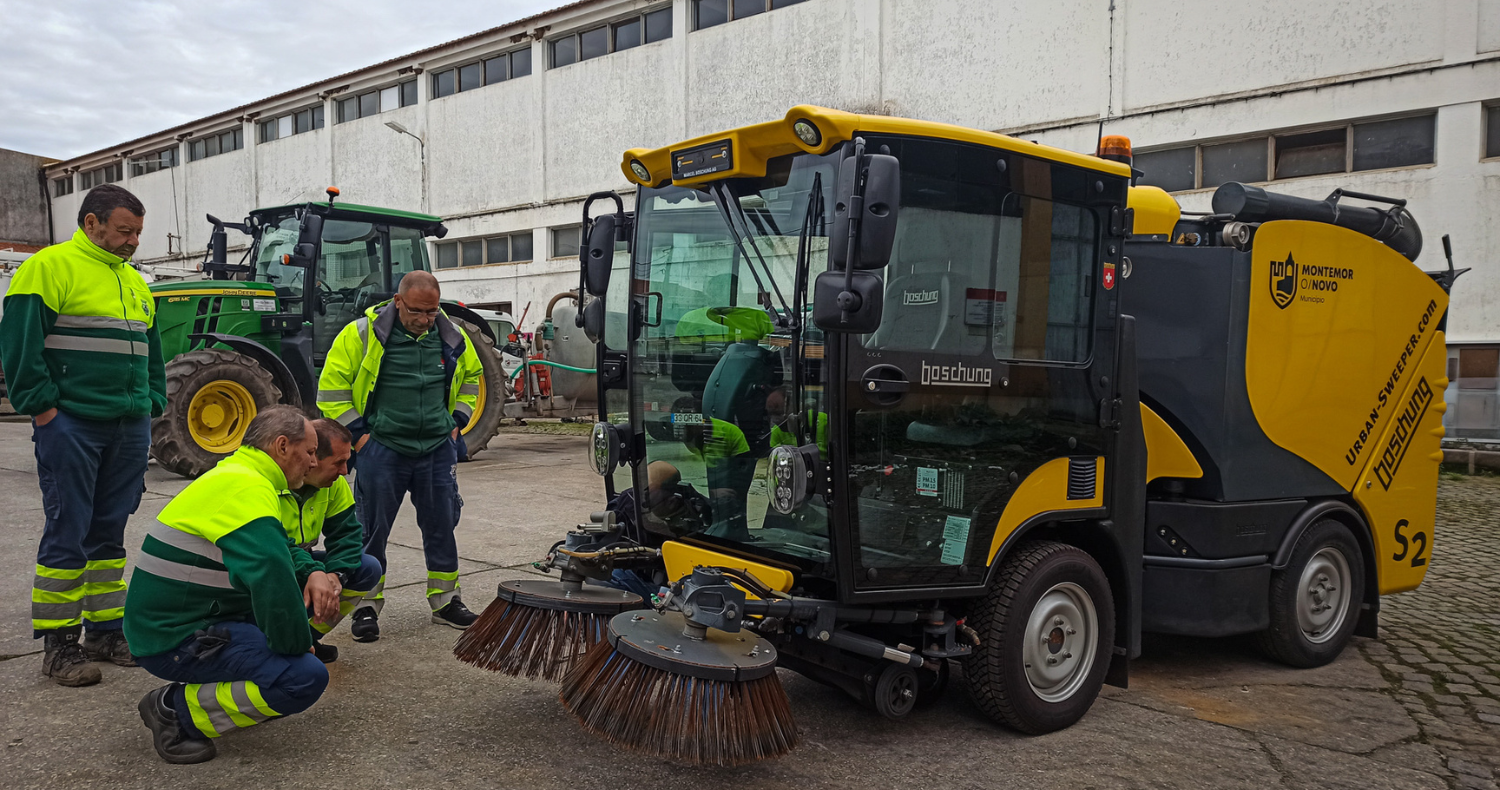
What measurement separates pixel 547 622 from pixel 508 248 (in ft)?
68.7

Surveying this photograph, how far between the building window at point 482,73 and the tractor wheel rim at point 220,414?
1538 cm

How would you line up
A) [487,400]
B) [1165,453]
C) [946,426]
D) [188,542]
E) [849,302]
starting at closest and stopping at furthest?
[849,302], [188,542], [946,426], [1165,453], [487,400]

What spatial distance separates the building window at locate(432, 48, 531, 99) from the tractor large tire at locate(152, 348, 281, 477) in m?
15.3

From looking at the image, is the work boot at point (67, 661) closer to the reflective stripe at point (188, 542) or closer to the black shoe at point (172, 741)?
the black shoe at point (172, 741)

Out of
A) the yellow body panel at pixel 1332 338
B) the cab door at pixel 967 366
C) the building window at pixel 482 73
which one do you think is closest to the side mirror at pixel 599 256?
the cab door at pixel 967 366

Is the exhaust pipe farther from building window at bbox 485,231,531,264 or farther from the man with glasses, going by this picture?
building window at bbox 485,231,531,264

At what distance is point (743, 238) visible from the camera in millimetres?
3674

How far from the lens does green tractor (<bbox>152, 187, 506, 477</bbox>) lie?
9.45 metres

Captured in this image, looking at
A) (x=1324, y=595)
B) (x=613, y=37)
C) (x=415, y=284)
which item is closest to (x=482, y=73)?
(x=613, y=37)

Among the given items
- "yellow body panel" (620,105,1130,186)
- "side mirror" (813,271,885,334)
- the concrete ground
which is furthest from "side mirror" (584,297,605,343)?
"side mirror" (813,271,885,334)

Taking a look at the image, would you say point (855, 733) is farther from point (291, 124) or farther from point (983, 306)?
point (291, 124)

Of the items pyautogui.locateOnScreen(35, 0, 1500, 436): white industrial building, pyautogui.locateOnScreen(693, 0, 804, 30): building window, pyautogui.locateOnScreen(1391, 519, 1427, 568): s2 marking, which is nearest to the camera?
pyautogui.locateOnScreen(1391, 519, 1427, 568): s2 marking

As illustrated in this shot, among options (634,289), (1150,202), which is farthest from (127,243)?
(1150,202)

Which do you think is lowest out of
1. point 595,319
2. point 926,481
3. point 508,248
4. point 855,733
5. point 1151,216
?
point 855,733
